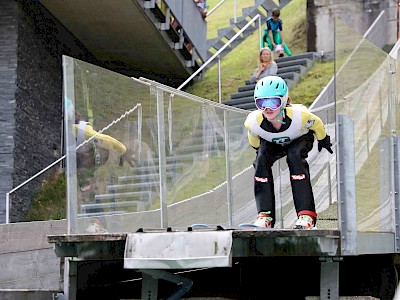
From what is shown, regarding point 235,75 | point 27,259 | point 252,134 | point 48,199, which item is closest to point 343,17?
point 235,75

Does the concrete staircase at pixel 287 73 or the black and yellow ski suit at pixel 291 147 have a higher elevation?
the concrete staircase at pixel 287 73

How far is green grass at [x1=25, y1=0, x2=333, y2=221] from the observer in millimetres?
21188

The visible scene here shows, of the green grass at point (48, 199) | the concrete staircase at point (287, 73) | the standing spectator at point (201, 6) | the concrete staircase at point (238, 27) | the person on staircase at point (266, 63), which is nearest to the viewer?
the person on staircase at point (266, 63)

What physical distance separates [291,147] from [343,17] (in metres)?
19.8

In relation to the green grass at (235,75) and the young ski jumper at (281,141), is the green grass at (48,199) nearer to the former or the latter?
the green grass at (235,75)

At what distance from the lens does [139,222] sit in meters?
9.88

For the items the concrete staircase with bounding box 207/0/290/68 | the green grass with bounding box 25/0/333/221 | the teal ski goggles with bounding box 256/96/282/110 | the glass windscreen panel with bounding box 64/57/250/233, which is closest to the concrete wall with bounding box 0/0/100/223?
the green grass with bounding box 25/0/333/221

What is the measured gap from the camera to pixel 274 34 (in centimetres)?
2645

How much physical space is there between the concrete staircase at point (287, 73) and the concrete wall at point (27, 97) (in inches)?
167

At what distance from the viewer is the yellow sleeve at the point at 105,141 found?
30.0 feet

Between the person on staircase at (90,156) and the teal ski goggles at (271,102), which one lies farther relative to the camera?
the teal ski goggles at (271,102)

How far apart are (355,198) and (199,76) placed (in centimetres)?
2038

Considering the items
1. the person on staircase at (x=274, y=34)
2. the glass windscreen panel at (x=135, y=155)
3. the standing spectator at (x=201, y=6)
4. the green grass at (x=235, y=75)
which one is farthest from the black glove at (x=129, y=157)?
the standing spectator at (x=201, y=6)

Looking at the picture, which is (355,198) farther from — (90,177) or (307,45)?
(307,45)
